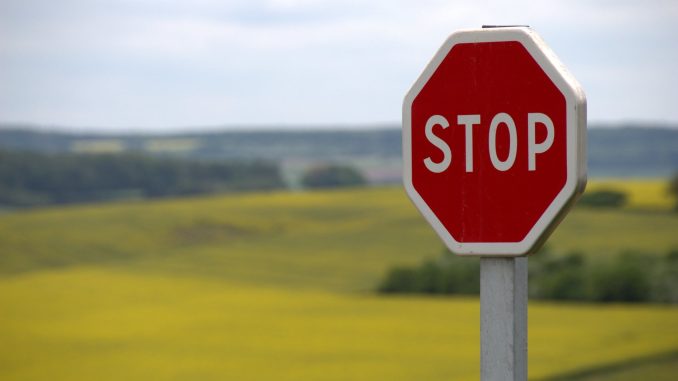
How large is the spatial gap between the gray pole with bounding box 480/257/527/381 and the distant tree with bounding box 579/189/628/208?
59.7 metres

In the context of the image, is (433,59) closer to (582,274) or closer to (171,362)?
(171,362)

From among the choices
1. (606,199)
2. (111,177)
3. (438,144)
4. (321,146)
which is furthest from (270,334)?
(321,146)

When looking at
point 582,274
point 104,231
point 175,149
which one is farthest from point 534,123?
point 175,149

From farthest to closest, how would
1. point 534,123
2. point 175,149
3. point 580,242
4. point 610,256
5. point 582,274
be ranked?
1. point 175,149
2. point 580,242
3. point 610,256
4. point 582,274
5. point 534,123

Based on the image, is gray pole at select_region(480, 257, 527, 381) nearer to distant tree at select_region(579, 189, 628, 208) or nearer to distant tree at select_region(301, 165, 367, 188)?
distant tree at select_region(579, 189, 628, 208)

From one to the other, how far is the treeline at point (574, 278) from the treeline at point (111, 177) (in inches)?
1344

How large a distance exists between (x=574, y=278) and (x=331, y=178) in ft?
173

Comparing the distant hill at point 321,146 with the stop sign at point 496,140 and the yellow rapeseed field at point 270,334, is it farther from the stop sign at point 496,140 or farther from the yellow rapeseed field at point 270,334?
the stop sign at point 496,140

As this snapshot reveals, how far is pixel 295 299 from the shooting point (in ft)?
132

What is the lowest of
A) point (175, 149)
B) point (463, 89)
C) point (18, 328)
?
point (175, 149)

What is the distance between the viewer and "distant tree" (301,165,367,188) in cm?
9019

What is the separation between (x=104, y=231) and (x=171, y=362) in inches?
1341

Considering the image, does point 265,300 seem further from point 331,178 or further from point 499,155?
point 331,178

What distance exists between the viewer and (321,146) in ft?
352
